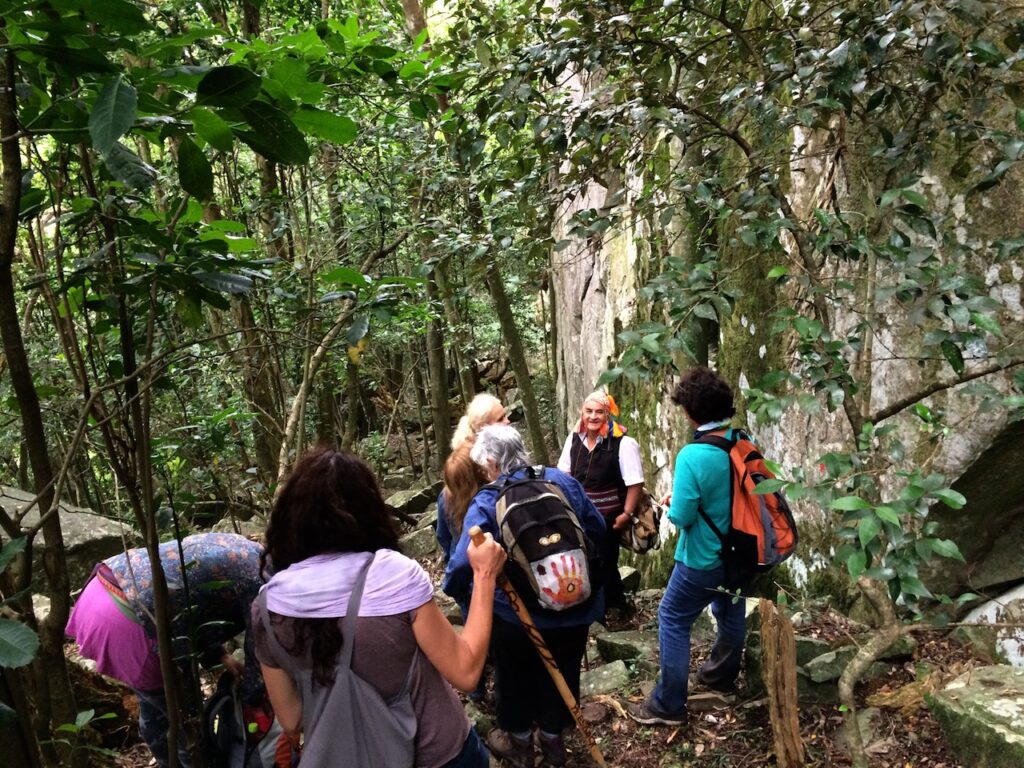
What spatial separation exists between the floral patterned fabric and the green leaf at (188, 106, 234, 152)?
6.01 feet

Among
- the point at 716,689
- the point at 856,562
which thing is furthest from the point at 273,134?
the point at 716,689

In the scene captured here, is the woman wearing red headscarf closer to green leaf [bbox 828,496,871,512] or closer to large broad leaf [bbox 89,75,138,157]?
green leaf [bbox 828,496,871,512]

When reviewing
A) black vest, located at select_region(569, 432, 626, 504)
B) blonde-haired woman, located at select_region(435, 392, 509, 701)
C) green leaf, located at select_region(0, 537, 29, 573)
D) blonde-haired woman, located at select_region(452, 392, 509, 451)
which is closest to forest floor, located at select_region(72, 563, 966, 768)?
blonde-haired woman, located at select_region(435, 392, 509, 701)

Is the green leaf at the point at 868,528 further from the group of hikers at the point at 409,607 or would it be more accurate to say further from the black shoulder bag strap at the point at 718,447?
the black shoulder bag strap at the point at 718,447

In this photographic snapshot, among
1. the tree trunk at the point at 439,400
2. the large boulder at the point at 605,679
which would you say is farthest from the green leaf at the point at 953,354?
the tree trunk at the point at 439,400

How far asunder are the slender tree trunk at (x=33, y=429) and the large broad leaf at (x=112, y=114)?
0.45m

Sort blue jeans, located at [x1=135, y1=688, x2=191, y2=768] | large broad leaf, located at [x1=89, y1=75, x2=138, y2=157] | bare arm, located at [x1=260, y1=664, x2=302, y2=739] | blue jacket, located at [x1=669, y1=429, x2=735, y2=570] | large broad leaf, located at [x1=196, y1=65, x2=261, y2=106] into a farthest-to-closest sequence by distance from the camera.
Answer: blue jacket, located at [x1=669, y1=429, x2=735, y2=570]
blue jeans, located at [x1=135, y1=688, x2=191, y2=768]
bare arm, located at [x1=260, y1=664, x2=302, y2=739]
large broad leaf, located at [x1=196, y1=65, x2=261, y2=106]
large broad leaf, located at [x1=89, y1=75, x2=138, y2=157]

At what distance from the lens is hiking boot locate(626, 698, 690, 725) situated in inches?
158

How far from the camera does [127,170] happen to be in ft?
4.98

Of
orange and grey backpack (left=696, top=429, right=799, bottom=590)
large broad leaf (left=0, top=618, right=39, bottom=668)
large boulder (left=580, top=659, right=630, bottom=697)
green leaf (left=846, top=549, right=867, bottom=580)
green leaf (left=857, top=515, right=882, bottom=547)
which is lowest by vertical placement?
large boulder (left=580, top=659, right=630, bottom=697)

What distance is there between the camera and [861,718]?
3682 mm

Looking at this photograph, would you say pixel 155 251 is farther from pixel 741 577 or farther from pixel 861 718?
pixel 861 718

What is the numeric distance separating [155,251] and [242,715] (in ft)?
6.00

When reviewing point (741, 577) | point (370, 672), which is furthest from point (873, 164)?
point (370, 672)
